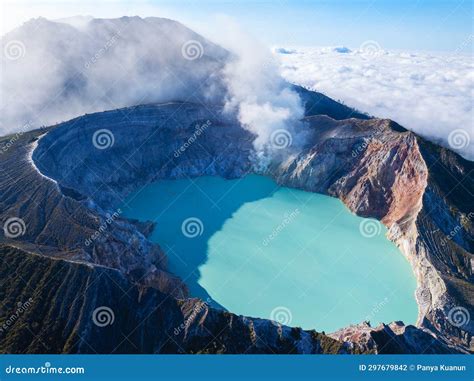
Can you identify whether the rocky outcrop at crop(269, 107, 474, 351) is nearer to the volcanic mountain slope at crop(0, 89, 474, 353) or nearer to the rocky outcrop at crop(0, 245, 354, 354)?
the volcanic mountain slope at crop(0, 89, 474, 353)

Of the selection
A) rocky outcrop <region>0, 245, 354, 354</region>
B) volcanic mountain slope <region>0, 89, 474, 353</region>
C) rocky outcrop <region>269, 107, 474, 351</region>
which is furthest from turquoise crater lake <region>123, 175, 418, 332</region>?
rocky outcrop <region>0, 245, 354, 354</region>

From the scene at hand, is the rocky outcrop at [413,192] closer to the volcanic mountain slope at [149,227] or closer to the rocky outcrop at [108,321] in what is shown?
the volcanic mountain slope at [149,227]

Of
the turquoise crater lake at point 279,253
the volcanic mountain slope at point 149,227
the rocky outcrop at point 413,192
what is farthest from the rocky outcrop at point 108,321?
the rocky outcrop at point 413,192

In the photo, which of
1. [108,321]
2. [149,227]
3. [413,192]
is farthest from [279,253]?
[108,321]

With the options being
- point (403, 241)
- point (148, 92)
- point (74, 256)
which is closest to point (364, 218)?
point (403, 241)

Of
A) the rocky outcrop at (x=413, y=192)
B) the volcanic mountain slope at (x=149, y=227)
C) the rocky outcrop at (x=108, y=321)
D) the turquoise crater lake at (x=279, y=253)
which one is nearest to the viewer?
the rocky outcrop at (x=108, y=321)

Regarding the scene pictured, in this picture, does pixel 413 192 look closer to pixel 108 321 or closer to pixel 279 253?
pixel 279 253

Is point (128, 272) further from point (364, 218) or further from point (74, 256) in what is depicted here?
point (364, 218)
